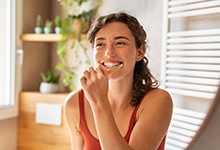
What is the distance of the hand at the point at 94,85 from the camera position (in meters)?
0.77

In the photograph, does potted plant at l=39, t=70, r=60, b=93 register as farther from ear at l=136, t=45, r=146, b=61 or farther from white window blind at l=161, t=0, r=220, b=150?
ear at l=136, t=45, r=146, b=61

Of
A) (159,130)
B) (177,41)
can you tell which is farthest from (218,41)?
(159,130)

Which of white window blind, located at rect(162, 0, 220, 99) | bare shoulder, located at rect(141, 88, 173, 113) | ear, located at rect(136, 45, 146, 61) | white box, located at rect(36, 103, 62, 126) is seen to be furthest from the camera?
white box, located at rect(36, 103, 62, 126)

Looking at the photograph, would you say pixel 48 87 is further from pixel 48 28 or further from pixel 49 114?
pixel 48 28

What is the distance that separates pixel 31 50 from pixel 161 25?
2.96 ft

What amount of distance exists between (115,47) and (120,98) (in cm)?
19

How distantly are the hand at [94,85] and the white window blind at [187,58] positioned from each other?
582mm

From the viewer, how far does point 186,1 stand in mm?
1398

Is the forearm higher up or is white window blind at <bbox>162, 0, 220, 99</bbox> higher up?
white window blind at <bbox>162, 0, 220, 99</bbox>

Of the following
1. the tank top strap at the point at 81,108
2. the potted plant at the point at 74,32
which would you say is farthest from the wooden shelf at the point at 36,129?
the tank top strap at the point at 81,108

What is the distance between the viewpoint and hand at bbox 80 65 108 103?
0.77 m

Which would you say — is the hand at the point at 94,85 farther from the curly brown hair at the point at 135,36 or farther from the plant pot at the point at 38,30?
the plant pot at the point at 38,30

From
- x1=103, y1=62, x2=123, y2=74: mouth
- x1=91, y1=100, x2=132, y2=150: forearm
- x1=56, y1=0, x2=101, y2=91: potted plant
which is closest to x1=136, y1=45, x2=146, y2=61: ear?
x1=103, y1=62, x2=123, y2=74: mouth

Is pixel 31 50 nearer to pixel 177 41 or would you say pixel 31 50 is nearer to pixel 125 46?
pixel 177 41
